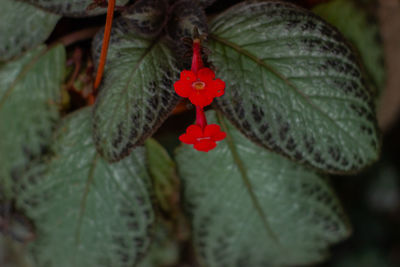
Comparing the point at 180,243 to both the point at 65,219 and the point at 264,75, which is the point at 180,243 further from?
the point at 264,75

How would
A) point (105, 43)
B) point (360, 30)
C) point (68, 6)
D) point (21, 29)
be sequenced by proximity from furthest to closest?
point (360, 30) < point (21, 29) < point (68, 6) < point (105, 43)

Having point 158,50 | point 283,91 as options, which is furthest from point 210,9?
point 283,91

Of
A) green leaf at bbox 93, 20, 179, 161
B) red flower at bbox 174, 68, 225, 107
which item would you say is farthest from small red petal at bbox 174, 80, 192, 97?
green leaf at bbox 93, 20, 179, 161

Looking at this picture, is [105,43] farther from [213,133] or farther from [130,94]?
[213,133]

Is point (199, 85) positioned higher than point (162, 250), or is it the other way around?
point (199, 85)

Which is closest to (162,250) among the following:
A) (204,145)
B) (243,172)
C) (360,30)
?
(243,172)

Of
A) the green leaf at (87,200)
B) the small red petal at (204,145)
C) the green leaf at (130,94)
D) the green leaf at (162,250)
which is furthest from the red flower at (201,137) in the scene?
the green leaf at (162,250)

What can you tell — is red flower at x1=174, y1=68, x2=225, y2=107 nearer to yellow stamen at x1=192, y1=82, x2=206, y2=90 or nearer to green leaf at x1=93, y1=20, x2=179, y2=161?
yellow stamen at x1=192, y1=82, x2=206, y2=90
